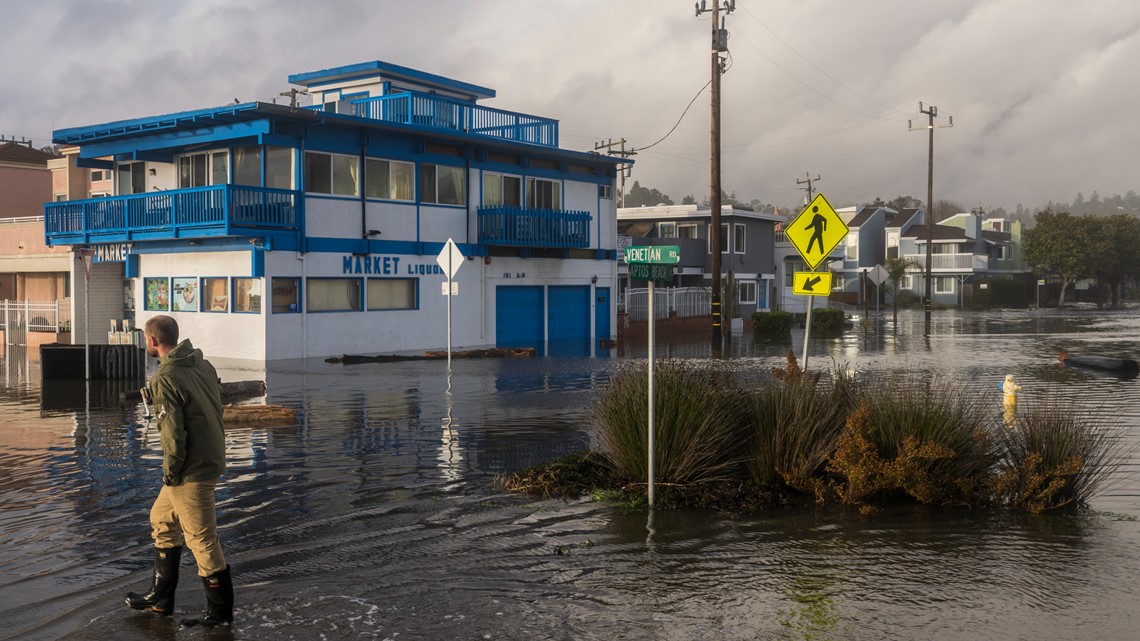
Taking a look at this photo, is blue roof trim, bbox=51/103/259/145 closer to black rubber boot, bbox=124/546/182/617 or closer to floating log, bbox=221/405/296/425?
floating log, bbox=221/405/296/425

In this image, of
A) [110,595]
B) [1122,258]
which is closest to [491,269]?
[110,595]

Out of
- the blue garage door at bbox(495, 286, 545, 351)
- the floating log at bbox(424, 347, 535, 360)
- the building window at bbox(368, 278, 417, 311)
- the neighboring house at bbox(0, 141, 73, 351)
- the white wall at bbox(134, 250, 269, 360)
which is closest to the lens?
the white wall at bbox(134, 250, 269, 360)

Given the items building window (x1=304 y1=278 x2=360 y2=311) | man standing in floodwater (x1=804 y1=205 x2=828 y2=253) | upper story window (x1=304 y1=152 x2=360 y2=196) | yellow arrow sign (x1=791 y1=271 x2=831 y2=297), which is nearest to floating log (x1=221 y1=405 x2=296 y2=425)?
yellow arrow sign (x1=791 y1=271 x2=831 y2=297)

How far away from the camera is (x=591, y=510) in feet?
30.2

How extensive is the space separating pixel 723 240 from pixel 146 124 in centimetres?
3303

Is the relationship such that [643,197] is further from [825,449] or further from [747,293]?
[825,449]

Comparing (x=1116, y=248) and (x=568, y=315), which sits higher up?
(x=1116, y=248)

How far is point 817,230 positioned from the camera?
13977 mm

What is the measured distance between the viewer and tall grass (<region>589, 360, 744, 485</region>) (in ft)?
31.2

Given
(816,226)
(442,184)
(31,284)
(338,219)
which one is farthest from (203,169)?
(816,226)

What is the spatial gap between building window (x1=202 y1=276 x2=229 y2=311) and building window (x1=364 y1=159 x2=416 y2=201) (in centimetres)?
467

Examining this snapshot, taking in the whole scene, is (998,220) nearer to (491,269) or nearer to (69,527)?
(491,269)

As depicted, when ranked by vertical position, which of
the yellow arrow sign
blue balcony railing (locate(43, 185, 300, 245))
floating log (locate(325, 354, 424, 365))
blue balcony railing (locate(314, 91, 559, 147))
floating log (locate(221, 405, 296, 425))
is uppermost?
blue balcony railing (locate(314, 91, 559, 147))

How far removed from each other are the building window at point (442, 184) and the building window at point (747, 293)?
26523 millimetres
